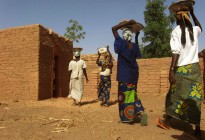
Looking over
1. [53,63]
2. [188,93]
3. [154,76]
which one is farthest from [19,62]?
[188,93]

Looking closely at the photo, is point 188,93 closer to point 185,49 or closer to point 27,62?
point 185,49

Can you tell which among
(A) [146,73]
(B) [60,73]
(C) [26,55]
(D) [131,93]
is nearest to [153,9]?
(A) [146,73]

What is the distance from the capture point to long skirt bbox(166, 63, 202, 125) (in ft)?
12.3

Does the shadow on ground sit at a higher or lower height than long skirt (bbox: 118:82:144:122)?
lower

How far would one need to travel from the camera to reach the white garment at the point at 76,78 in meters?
7.93

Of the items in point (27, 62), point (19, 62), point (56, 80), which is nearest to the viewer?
point (27, 62)

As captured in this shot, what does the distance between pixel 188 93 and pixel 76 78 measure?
467 centimetres

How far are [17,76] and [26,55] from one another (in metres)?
0.81

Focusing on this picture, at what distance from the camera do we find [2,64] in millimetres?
9078

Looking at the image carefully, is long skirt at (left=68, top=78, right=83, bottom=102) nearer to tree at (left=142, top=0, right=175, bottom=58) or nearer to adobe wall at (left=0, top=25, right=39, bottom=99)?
adobe wall at (left=0, top=25, right=39, bottom=99)

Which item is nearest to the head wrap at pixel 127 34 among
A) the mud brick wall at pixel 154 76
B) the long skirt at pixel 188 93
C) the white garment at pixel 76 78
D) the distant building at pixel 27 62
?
the long skirt at pixel 188 93

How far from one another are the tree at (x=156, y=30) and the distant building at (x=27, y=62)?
13.7 m

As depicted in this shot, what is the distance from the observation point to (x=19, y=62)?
8.85 metres

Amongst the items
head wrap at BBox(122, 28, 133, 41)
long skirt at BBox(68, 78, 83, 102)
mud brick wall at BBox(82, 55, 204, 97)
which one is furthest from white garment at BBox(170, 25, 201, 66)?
mud brick wall at BBox(82, 55, 204, 97)
